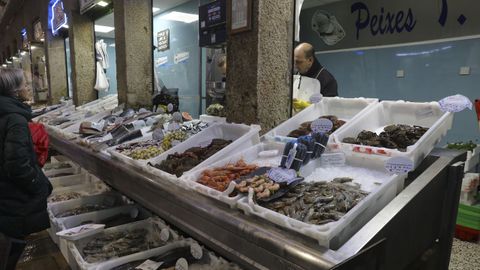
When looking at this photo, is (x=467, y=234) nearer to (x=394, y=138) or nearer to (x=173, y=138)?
(x=394, y=138)

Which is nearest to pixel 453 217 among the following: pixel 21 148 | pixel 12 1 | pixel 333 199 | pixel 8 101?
Answer: pixel 333 199

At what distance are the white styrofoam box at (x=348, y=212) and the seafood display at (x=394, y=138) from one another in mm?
162

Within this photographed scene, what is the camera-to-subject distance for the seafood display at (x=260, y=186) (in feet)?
4.69

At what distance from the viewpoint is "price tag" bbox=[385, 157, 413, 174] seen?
53.6 inches

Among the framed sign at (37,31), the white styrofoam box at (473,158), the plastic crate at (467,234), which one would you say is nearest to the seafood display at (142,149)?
the plastic crate at (467,234)

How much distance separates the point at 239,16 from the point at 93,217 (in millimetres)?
1994

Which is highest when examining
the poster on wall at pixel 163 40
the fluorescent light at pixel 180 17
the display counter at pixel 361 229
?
the fluorescent light at pixel 180 17

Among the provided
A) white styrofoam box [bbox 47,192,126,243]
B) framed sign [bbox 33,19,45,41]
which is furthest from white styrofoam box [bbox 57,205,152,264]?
framed sign [bbox 33,19,45,41]

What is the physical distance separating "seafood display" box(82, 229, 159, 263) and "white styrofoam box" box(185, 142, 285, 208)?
83 cm

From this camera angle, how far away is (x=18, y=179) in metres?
2.49

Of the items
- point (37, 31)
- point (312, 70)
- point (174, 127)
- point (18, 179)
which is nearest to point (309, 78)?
point (312, 70)

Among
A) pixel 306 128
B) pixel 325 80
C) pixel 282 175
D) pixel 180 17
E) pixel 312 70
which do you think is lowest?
pixel 282 175

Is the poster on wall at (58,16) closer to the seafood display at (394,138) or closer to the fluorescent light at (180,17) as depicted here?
the fluorescent light at (180,17)

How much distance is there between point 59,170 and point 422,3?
19.9ft
